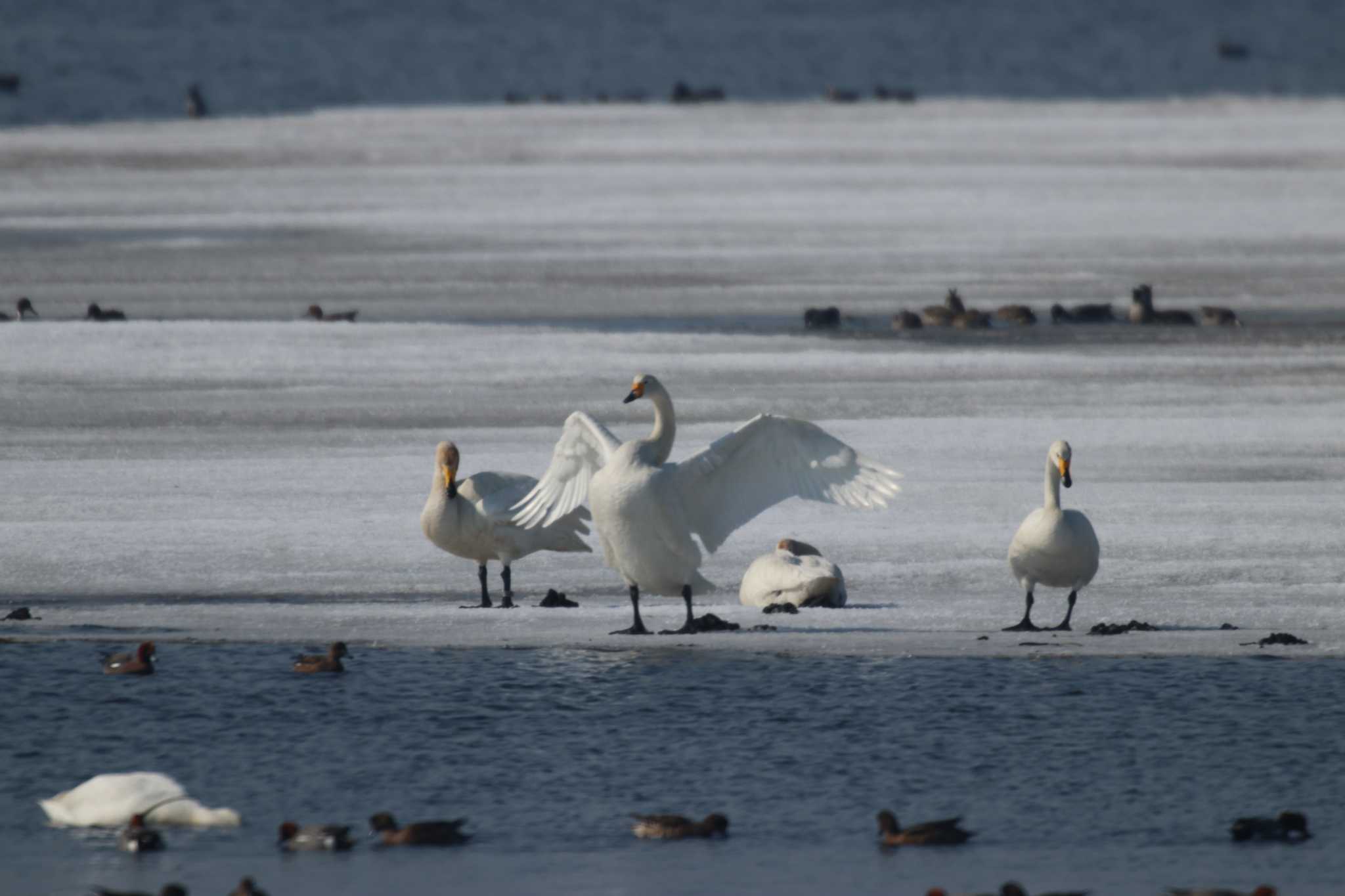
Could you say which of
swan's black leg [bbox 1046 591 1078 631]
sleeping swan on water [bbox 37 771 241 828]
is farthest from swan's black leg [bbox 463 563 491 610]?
sleeping swan on water [bbox 37 771 241 828]

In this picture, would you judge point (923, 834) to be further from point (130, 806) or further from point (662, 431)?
point (662, 431)

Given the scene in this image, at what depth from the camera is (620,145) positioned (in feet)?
115

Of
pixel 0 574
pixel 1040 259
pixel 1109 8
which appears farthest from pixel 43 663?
pixel 1109 8

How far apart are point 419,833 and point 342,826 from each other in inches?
11.8

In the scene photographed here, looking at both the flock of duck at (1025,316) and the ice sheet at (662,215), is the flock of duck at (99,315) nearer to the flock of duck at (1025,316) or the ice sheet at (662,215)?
the ice sheet at (662,215)

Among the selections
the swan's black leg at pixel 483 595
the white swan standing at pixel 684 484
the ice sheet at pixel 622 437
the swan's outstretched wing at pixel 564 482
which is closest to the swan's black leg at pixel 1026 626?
the ice sheet at pixel 622 437

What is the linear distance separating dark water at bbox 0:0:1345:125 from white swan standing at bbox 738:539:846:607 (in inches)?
1220

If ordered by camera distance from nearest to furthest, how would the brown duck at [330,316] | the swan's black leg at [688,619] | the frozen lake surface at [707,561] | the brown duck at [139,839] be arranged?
the brown duck at [139,839]
the frozen lake surface at [707,561]
the swan's black leg at [688,619]
the brown duck at [330,316]

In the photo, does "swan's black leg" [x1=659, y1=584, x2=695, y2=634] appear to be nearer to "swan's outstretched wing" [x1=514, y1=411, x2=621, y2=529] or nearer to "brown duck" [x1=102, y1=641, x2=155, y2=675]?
"swan's outstretched wing" [x1=514, y1=411, x2=621, y2=529]

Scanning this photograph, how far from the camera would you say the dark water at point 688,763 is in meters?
6.90

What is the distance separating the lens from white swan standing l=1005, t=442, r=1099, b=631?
375 inches

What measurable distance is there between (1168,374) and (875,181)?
1384 cm

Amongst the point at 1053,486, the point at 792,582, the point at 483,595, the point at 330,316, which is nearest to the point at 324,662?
the point at 483,595

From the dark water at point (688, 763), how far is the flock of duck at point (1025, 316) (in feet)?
31.2
